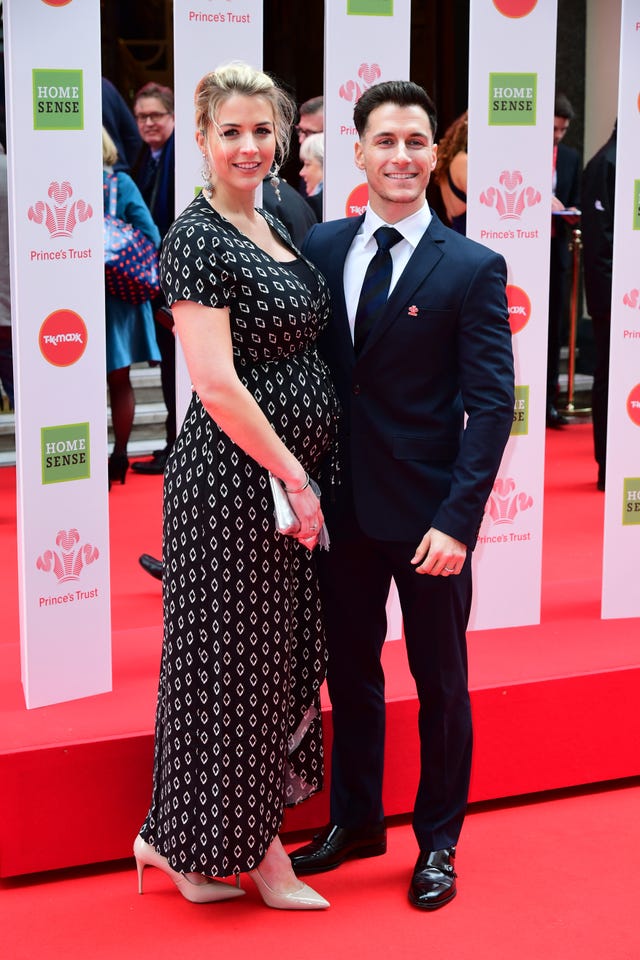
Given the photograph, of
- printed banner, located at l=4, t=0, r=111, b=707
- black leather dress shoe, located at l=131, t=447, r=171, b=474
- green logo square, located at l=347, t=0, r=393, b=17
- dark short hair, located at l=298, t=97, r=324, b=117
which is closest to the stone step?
black leather dress shoe, located at l=131, t=447, r=171, b=474

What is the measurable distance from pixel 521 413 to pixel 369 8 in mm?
1158

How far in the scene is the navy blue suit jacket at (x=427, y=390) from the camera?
257 cm

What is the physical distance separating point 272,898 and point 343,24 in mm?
2143

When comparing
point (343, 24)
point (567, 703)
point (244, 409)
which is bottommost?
point (567, 703)

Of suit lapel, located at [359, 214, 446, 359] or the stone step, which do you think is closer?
suit lapel, located at [359, 214, 446, 359]

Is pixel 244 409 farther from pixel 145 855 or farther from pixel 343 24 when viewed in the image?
pixel 343 24

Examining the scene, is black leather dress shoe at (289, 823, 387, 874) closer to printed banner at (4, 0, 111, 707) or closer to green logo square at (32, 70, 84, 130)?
printed banner at (4, 0, 111, 707)

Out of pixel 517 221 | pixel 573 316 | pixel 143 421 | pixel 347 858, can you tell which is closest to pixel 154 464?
pixel 143 421

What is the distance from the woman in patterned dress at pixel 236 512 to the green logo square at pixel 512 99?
3.63 feet

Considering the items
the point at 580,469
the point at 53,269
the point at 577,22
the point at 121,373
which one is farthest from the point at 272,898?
the point at 577,22

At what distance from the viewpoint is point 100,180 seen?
3090 millimetres

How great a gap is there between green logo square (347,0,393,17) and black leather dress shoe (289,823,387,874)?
6.62 ft

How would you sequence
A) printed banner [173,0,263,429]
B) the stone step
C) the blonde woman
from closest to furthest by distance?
printed banner [173,0,263,429] → the blonde woman → the stone step

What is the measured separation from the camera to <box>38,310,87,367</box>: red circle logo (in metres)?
3.06
